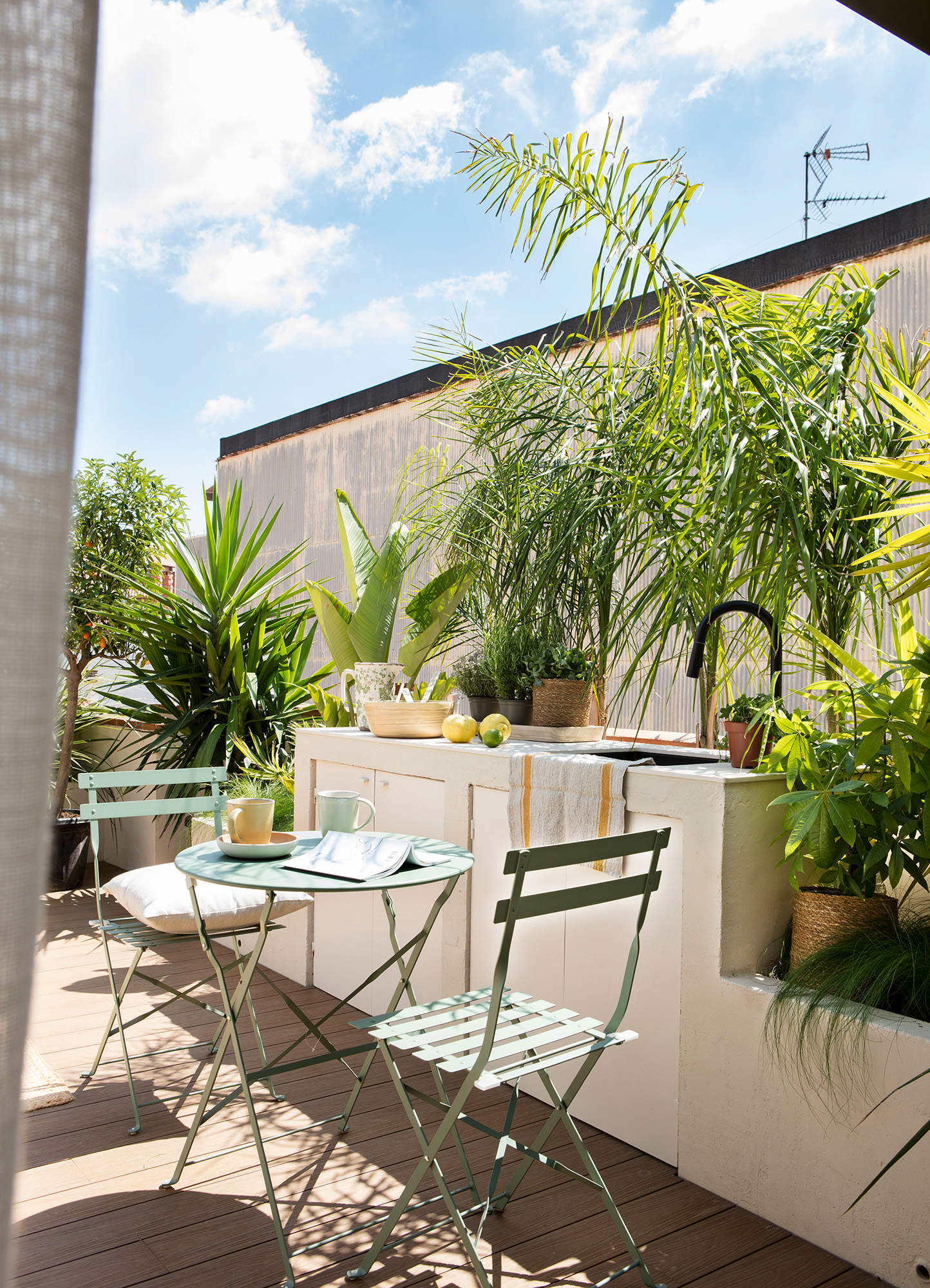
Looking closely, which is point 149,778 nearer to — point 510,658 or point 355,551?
point 510,658

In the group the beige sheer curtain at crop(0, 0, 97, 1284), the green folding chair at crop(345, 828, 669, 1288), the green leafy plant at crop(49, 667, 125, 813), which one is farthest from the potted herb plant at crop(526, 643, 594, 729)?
the green leafy plant at crop(49, 667, 125, 813)

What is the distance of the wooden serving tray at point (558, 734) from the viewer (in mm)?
3424

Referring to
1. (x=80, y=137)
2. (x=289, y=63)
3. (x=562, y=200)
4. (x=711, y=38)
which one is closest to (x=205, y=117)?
(x=289, y=63)

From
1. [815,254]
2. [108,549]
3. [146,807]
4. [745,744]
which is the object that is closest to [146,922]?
[146,807]

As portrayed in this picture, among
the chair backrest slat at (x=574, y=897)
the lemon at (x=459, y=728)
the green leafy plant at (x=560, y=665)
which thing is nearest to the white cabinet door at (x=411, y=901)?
the lemon at (x=459, y=728)

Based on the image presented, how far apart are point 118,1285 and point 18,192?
236 centimetres

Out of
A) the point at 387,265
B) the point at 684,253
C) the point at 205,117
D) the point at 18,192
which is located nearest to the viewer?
the point at 18,192

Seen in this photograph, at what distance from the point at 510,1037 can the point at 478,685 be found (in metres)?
1.75

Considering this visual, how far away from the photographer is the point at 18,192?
0.36m

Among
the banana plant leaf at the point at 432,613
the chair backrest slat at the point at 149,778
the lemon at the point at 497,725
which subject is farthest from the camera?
the banana plant leaf at the point at 432,613

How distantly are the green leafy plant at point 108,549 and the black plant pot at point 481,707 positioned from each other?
2822 millimetres

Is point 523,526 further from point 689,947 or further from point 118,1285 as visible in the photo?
point 118,1285

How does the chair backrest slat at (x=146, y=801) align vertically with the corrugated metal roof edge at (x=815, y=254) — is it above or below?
below

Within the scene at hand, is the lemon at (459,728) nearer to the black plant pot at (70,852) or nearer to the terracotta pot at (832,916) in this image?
the terracotta pot at (832,916)
